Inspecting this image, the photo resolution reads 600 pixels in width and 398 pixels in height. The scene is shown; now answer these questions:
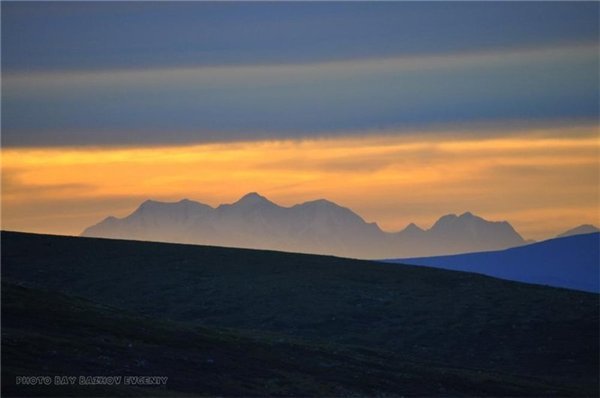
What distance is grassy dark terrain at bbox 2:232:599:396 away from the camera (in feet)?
274

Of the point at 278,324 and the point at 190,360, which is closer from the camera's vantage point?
the point at 190,360

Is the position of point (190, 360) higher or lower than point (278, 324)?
lower

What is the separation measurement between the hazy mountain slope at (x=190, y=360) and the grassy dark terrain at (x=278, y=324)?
211 millimetres

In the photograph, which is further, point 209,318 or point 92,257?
point 92,257

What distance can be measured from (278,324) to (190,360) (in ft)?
123

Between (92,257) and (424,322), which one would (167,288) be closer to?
(92,257)

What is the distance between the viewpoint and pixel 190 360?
284 ft

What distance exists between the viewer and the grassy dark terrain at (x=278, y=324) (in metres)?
83.4

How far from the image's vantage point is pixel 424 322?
124625 mm

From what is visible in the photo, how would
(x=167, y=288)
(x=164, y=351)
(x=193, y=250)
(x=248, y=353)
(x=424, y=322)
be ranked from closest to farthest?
(x=164, y=351) → (x=248, y=353) → (x=424, y=322) → (x=167, y=288) → (x=193, y=250)

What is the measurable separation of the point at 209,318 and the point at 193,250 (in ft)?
108

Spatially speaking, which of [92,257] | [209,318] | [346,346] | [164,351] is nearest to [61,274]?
[92,257]

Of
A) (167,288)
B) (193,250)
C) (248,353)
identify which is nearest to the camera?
(248,353)

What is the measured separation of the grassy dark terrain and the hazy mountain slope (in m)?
0.21
